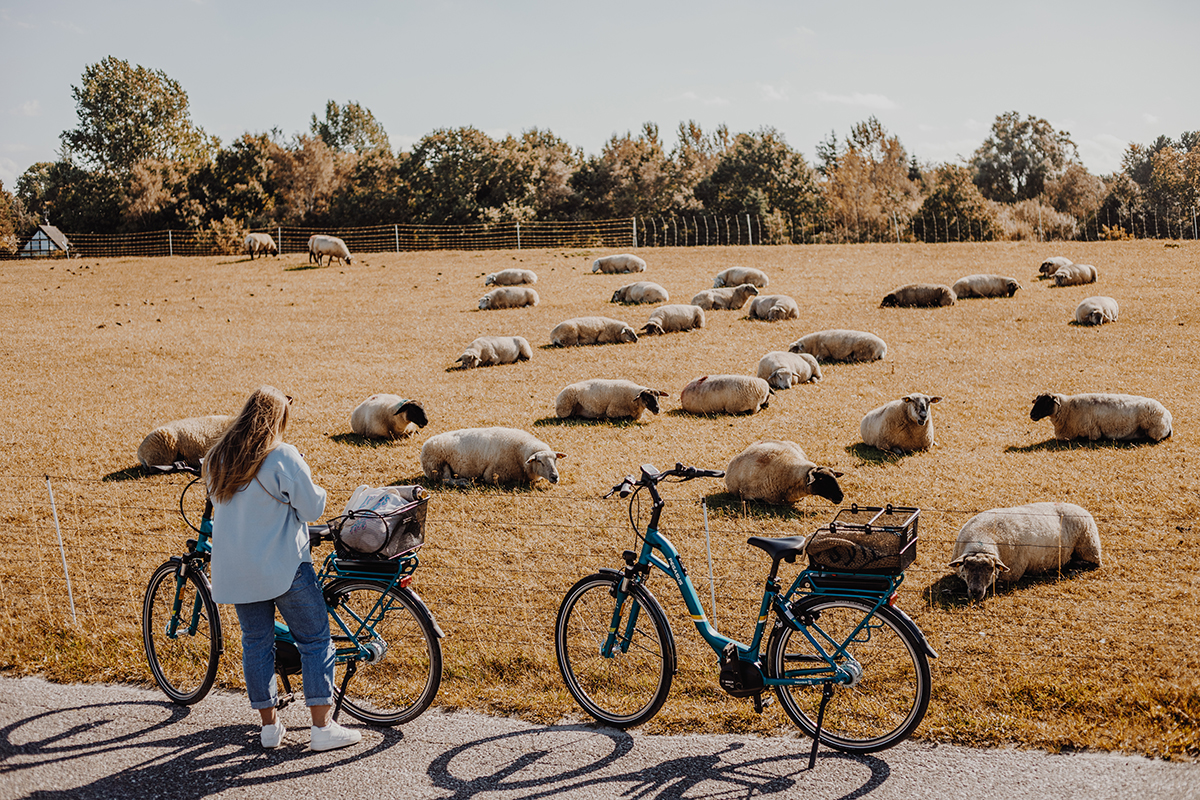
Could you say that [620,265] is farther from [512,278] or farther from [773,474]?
[773,474]

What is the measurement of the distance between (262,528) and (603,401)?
10.1 metres

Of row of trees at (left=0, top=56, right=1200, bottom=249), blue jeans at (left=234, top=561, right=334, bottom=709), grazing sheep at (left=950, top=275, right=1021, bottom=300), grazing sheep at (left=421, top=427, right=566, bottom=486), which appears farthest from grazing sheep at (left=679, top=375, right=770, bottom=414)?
row of trees at (left=0, top=56, right=1200, bottom=249)

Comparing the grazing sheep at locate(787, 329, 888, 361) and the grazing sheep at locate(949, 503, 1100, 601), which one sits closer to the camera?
the grazing sheep at locate(949, 503, 1100, 601)

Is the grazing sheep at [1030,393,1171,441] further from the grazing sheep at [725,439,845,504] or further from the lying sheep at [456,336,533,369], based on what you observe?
the lying sheep at [456,336,533,369]

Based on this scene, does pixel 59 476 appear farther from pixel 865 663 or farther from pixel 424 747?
pixel 865 663

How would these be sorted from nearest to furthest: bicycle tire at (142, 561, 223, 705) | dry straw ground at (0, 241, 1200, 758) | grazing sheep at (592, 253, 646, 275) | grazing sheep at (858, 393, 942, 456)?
bicycle tire at (142, 561, 223, 705)
dry straw ground at (0, 241, 1200, 758)
grazing sheep at (858, 393, 942, 456)
grazing sheep at (592, 253, 646, 275)

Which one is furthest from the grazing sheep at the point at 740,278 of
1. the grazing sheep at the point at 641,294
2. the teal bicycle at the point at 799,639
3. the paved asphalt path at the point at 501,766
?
the paved asphalt path at the point at 501,766

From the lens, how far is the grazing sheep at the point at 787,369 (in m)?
16.9

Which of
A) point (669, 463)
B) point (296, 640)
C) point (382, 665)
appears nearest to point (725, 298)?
point (669, 463)

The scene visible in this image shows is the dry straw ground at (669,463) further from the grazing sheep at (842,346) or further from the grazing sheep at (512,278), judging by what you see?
the grazing sheep at (512,278)

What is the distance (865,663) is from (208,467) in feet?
15.4

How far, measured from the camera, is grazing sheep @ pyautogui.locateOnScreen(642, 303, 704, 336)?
928 inches

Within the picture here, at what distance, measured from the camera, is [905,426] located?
41.8ft

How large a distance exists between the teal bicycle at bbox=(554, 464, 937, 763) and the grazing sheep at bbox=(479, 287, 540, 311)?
74.5 ft
